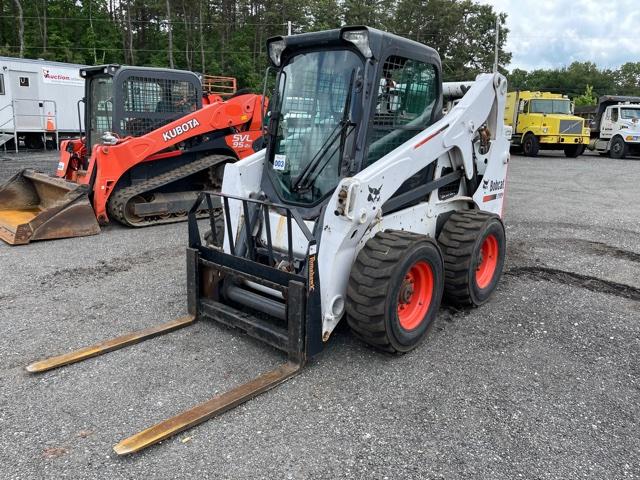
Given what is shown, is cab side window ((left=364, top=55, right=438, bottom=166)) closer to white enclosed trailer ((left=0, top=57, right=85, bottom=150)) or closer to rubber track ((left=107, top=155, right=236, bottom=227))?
rubber track ((left=107, top=155, right=236, bottom=227))

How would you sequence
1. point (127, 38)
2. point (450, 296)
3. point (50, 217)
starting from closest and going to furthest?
1. point (450, 296)
2. point (50, 217)
3. point (127, 38)

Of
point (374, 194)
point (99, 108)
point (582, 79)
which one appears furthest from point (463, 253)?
point (582, 79)

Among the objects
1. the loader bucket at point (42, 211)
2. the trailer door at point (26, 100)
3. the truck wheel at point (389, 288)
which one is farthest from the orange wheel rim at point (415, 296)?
the trailer door at point (26, 100)

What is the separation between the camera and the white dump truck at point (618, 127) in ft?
70.4

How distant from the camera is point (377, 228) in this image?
403 cm

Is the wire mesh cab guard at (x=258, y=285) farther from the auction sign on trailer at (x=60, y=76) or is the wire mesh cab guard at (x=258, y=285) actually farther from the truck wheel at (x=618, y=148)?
the truck wheel at (x=618, y=148)

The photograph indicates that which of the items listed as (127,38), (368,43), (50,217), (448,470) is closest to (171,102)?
(50,217)

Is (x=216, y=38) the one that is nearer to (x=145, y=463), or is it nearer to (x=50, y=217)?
(x=50, y=217)

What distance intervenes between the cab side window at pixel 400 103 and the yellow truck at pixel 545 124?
18.0 metres

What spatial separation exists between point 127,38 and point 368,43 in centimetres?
4440

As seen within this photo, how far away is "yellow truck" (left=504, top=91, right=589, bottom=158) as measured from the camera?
835 inches

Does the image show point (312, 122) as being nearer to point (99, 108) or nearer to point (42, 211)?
point (42, 211)

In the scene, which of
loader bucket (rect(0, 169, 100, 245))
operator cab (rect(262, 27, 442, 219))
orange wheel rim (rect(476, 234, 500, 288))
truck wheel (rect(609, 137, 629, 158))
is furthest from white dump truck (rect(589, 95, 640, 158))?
loader bucket (rect(0, 169, 100, 245))

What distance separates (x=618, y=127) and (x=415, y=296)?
22.1m
